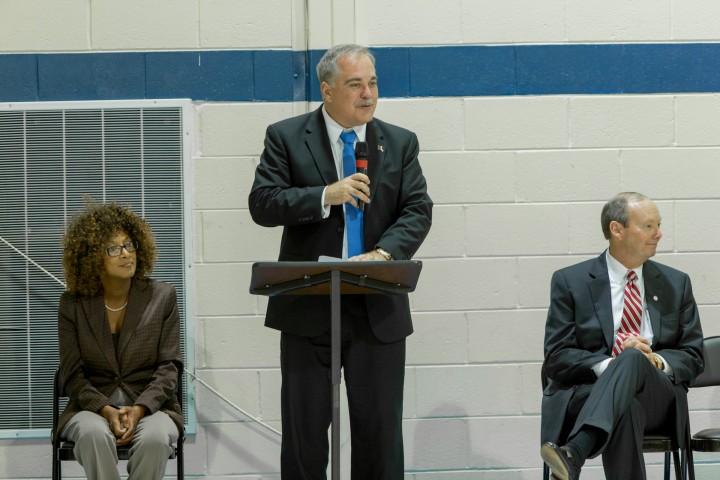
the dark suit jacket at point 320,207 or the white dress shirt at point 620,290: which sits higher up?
the dark suit jacket at point 320,207

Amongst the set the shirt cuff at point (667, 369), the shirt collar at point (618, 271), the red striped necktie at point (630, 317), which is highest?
the shirt collar at point (618, 271)

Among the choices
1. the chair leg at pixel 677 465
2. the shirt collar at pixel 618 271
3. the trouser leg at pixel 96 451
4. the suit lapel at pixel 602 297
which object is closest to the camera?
the trouser leg at pixel 96 451

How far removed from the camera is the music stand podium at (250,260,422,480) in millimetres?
2801

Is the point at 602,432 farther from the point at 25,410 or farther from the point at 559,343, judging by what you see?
the point at 25,410

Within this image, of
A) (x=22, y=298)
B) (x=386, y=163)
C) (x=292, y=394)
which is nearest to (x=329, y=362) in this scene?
(x=292, y=394)

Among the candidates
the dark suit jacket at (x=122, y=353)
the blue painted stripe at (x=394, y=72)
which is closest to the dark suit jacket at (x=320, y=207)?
the dark suit jacket at (x=122, y=353)

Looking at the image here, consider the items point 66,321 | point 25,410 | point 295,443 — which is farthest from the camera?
point 25,410

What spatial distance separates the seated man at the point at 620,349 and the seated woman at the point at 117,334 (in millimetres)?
1390

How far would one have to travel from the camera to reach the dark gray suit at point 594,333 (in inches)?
141

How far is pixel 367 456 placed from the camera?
3.34 m

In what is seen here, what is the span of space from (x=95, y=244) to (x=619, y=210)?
196 centimetres

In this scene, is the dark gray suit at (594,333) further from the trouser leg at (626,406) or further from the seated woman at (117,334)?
the seated woman at (117,334)

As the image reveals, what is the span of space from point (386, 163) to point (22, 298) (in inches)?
72.7

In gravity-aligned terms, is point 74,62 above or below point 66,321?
above
